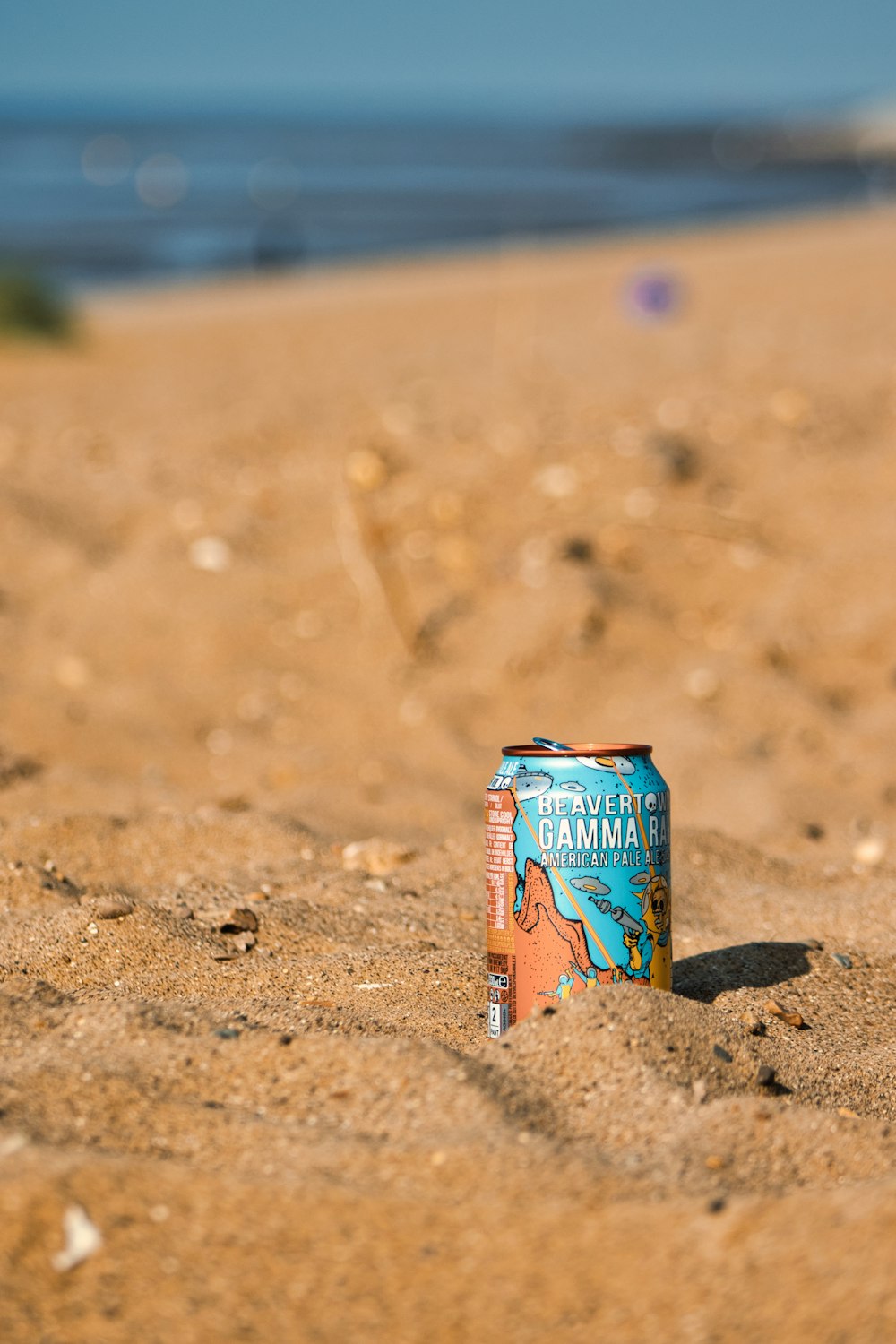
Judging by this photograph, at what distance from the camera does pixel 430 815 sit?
3379 millimetres

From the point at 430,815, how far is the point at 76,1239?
193 centimetres

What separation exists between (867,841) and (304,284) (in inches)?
367

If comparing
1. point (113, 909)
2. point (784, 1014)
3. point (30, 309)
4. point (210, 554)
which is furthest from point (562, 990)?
point (30, 309)

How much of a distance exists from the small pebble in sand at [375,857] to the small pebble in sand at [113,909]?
509mm

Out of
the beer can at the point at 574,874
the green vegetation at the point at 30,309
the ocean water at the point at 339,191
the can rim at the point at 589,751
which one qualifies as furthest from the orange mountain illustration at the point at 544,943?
the ocean water at the point at 339,191

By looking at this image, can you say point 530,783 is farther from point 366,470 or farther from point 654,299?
point 654,299

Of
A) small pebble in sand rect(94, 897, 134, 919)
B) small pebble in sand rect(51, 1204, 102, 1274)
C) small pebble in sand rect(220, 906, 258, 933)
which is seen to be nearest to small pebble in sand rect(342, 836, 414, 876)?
small pebble in sand rect(220, 906, 258, 933)

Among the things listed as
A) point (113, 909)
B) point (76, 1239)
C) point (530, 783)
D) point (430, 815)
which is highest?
point (530, 783)

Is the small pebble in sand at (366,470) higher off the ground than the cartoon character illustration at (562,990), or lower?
higher

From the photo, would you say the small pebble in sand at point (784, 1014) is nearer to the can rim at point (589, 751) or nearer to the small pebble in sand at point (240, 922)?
the can rim at point (589, 751)

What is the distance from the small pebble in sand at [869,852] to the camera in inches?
123

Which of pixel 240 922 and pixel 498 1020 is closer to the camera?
pixel 498 1020

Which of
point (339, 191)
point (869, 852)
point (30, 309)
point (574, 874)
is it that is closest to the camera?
point (574, 874)

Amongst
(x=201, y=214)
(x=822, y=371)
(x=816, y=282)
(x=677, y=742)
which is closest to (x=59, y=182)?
(x=201, y=214)
